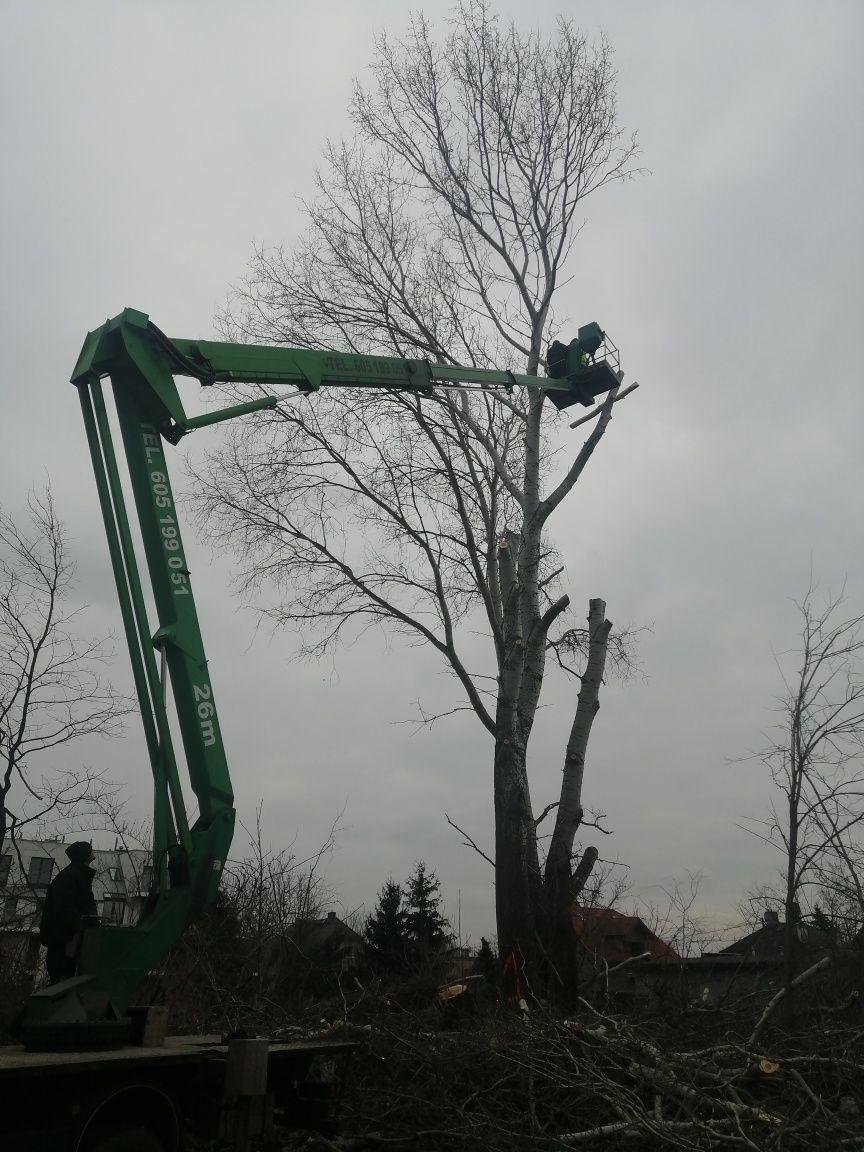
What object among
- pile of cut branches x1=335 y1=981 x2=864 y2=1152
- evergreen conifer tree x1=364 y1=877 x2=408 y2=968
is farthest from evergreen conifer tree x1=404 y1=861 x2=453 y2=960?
pile of cut branches x1=335 y1=981 x2=864 y2=1152

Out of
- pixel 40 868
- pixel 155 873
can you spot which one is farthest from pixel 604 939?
pixel 40 868

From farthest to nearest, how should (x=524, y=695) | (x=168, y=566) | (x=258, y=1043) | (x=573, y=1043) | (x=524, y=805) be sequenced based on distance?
1. (x=524, y=695)
2. (x=524, y=805)
3. (x=573, y=1043)
4. (x=168, y=566)
5. (x=258, y=1043)

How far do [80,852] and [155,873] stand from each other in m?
0.49

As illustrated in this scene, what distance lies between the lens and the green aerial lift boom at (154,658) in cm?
529

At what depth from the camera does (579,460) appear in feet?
40.5

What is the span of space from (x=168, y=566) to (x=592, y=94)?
1095 centimetres

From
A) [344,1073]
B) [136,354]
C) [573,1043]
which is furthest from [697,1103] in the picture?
[136,354]

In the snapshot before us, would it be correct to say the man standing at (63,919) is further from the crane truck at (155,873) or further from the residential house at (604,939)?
the residential house at (604,939)

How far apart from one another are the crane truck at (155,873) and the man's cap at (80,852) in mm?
385

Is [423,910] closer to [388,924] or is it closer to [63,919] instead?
[388,924]

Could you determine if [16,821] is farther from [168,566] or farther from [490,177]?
[490,177]

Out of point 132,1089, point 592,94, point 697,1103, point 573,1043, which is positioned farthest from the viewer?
point 592,94

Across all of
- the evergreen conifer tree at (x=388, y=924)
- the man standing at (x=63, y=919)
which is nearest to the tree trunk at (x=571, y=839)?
the man standing at (x=63, y=919)

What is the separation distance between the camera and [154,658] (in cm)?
606
